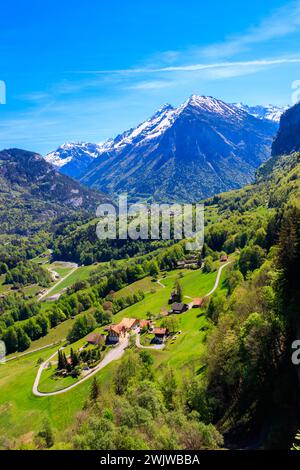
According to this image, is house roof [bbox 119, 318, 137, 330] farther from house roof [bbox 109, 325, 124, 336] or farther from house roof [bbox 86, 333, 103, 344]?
house roof [bbox 86, 333, 103, 344]

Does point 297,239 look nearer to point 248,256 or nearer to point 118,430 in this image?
point 118,430

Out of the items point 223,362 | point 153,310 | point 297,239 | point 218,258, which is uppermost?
point 297,239

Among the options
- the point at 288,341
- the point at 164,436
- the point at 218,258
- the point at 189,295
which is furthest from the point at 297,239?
the point at 218,258

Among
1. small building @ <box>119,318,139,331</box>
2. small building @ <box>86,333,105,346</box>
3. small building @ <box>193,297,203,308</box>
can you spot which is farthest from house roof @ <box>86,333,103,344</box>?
small building @ <box>193,297,203,308</box>

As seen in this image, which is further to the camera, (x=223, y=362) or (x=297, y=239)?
(x=223, y=362)

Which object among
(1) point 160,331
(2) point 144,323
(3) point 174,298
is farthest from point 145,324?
(3) point 174,298
